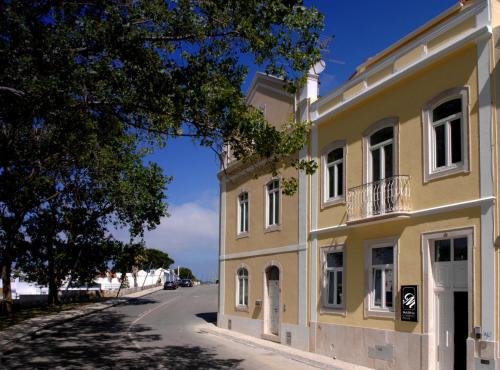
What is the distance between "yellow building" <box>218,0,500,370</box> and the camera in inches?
482

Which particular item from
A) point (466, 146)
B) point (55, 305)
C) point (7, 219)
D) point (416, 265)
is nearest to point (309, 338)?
point (416, 265)

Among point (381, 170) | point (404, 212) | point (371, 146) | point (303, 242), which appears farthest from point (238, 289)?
point (404, 212)

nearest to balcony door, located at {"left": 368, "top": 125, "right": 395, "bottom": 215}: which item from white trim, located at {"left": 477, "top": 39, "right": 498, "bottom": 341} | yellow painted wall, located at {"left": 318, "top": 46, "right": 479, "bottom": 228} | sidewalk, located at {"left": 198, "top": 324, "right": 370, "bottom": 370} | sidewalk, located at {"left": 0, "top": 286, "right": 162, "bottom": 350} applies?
yellow painted wall, located at {"left": 318, "top": 46, "right": 479, "bottom": 228}

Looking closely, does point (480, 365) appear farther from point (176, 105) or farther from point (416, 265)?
point (176, 105)

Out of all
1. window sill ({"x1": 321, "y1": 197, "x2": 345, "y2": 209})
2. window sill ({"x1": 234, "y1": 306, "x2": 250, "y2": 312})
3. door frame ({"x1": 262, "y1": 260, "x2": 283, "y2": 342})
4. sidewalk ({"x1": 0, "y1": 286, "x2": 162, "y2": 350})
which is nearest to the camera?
window sill ({"x1": 321, "y1": 197, "x2": 345, "y2": 209})

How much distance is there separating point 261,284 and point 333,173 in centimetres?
623

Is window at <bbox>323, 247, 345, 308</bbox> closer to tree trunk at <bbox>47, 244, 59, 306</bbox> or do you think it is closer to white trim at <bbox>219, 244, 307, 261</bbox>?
white trim at <bbox>219, 244, 307, 261</bbox>

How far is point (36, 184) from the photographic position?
2520 centimetres

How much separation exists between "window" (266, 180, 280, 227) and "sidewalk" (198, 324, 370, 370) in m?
4.10

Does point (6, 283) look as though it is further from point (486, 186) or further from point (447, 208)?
point (486, 186)

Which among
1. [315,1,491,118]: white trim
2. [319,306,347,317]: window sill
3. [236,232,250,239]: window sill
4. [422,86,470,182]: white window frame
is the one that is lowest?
[319,306,347,317]: window sill

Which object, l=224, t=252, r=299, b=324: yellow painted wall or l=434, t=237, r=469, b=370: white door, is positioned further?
l=224, t=252, r=299, b=324: yellow painted wall

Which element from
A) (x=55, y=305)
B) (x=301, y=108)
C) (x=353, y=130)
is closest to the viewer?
(x=353, y=130)

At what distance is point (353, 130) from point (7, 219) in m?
20.9
